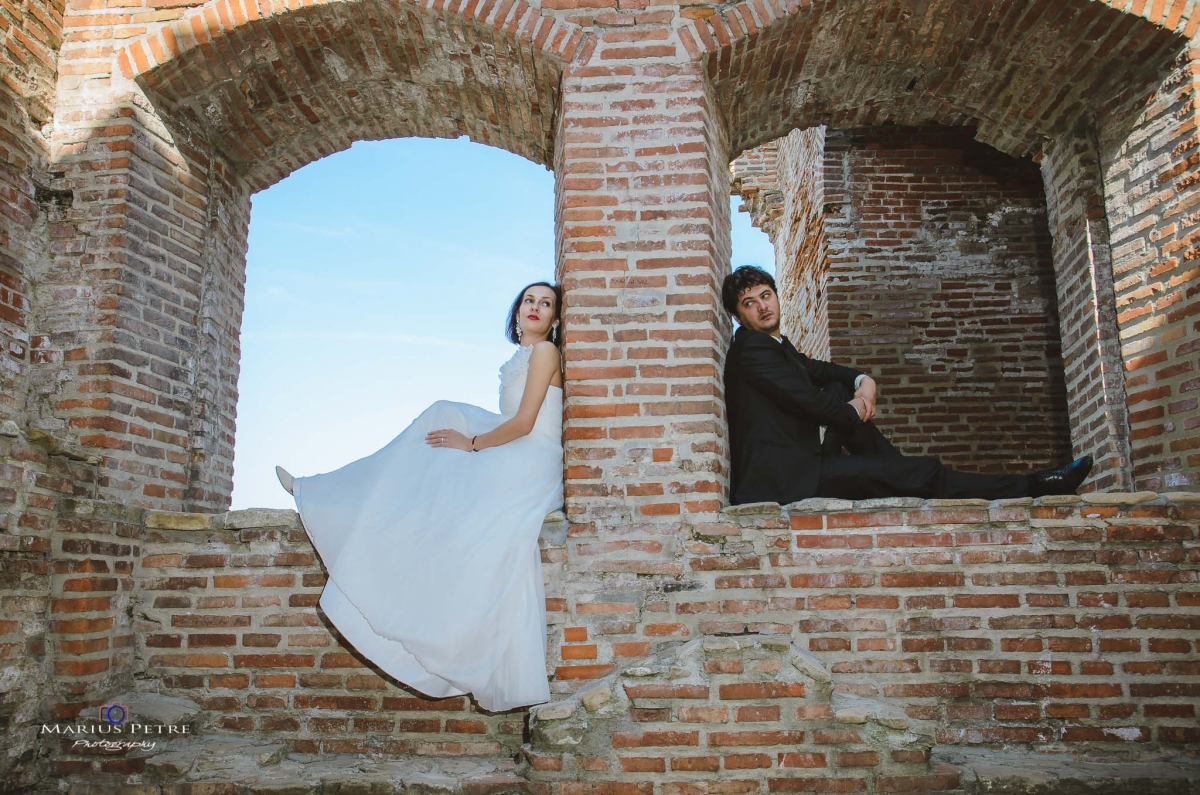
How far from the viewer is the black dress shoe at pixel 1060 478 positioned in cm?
397

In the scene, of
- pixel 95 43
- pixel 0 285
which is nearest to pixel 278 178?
pixel 95 43

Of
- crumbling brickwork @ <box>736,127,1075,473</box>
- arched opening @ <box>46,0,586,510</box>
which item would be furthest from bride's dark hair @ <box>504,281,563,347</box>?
crumbling brickwork @ <box>736,127,1075,473</box>

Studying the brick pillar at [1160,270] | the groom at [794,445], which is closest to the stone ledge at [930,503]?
the groom at [794,445]

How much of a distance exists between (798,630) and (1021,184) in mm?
5128

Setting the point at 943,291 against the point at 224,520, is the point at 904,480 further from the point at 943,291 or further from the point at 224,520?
the point at 943,291

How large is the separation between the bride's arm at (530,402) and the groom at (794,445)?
2.93 feet

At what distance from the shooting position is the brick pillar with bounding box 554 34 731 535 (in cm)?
380

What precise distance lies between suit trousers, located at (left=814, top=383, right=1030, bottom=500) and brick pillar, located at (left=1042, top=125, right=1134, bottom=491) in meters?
0.58

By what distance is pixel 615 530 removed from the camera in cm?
376

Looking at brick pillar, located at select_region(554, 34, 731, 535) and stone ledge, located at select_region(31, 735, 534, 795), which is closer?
stone ledge, located at select_region(31, 735, 534, 795)

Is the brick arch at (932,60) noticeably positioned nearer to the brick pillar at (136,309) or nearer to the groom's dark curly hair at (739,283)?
the groom's dark curly hair at (739,283)

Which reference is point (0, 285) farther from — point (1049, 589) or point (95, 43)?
point (1049, 589)

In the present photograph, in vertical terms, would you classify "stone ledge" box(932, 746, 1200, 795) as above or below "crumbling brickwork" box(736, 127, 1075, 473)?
below

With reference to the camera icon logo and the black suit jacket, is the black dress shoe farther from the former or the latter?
the camera icon logo
